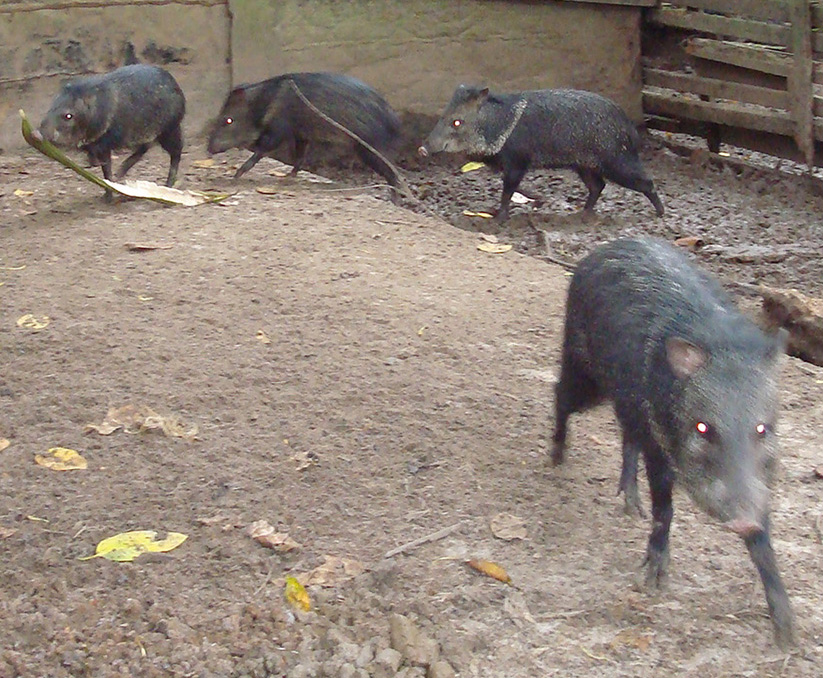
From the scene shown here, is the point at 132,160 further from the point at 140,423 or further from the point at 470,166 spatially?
the point at 140,423

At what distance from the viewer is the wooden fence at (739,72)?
24.5 feet

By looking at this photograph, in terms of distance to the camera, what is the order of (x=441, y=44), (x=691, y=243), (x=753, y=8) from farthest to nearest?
1. (x=441, y=44)
2. (x=753, y=8)
3. (x=691, y=243)

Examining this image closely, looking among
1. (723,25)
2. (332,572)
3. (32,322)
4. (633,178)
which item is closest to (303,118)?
(633,178)

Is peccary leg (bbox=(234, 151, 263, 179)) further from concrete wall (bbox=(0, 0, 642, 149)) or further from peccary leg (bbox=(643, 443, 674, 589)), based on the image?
peccary leg (bbox=(643, 443, 674, 589))

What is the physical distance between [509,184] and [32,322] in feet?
12.0

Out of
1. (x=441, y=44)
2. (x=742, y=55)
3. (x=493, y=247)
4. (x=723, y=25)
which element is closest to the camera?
(x=493, y=247)

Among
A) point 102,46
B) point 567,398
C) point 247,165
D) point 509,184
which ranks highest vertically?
point 102,46

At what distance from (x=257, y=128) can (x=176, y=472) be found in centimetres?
455

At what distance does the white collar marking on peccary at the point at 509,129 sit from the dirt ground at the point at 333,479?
1.62 m

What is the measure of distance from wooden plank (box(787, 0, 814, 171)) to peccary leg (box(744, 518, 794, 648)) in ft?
18.9

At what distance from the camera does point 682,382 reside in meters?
2.39

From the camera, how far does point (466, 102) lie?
7129mm

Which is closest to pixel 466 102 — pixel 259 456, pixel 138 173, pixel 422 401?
pixel 138 173

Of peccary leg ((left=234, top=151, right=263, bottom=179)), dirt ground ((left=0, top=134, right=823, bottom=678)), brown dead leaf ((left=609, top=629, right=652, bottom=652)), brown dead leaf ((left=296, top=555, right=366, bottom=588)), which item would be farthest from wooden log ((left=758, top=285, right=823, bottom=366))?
peccary leg ((left=234, top=151, right=263, bottom=179))
